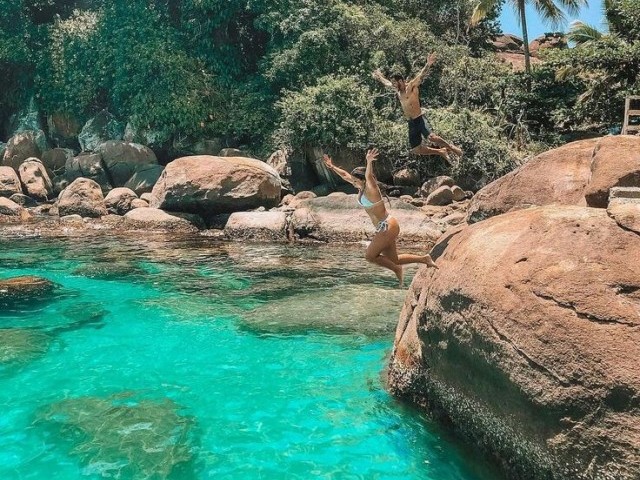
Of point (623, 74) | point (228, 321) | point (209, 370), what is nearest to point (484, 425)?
point (209, 370)

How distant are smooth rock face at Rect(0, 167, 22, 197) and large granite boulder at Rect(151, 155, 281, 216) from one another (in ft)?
28.1

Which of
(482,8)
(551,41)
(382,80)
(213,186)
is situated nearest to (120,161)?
(213,186)

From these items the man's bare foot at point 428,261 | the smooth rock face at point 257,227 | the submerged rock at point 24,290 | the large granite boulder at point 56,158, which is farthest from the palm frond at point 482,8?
the man's bare foot at point 428,261

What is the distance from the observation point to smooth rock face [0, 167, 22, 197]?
25047 mm

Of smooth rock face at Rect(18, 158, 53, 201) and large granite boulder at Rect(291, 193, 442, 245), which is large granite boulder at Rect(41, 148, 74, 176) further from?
large granite boulder at Rect(291, 193, 442, 245)

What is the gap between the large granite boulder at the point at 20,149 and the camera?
1169 inches

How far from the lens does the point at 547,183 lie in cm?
763

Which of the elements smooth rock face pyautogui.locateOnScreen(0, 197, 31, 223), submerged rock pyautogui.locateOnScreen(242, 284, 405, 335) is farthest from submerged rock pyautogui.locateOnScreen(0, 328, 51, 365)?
smooth rock face pyautogui.locateOnScreen(0, 197, 31, 223)

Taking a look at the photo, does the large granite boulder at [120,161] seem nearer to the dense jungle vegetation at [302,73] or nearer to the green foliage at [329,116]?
the dense jungle vegetation at [302,73]

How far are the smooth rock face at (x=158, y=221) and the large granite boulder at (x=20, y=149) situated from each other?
42.1 feet

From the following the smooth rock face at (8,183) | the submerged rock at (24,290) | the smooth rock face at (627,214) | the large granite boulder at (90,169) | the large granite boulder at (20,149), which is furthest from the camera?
the large granite boulder at (20,149)

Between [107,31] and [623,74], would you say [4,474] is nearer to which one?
[623,74]

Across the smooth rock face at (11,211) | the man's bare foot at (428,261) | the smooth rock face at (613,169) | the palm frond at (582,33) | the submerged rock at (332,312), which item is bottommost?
the submerged rock at (332,312)

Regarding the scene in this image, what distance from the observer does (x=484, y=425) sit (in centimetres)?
530
